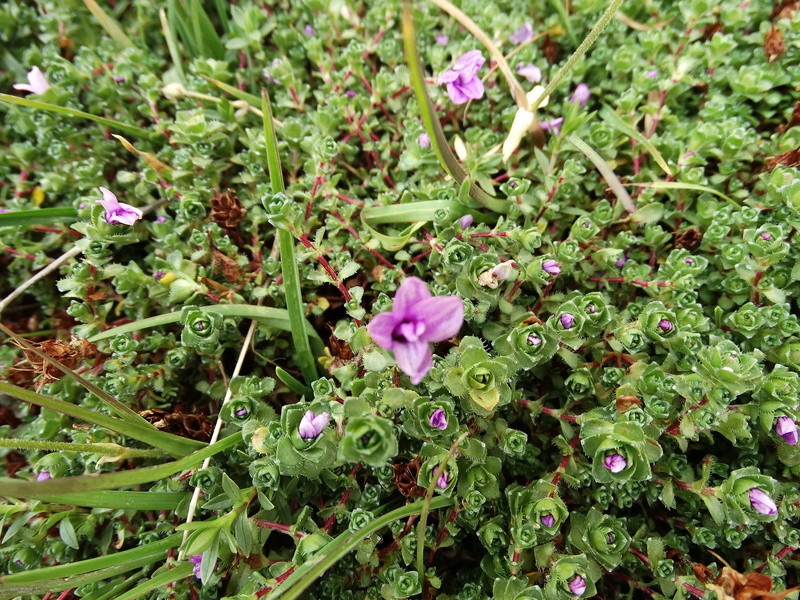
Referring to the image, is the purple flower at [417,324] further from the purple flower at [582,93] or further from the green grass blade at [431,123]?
the purple flower at [582,93]

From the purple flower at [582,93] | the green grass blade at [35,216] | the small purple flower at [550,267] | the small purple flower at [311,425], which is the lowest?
the small purple flower at [550,267]

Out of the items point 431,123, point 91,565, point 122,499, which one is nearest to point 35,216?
point 122,499

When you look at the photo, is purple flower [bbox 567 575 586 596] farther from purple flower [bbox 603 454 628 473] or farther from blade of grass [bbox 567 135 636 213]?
blade of grass [bbox 567 135 636 213]

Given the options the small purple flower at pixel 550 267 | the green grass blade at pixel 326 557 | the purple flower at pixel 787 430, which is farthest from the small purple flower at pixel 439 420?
the purple flower at pixel 787 430

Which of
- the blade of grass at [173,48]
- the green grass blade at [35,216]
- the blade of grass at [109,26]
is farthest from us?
the blade of grass at [173,48]

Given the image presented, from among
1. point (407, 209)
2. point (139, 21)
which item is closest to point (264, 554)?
point (407, 209)

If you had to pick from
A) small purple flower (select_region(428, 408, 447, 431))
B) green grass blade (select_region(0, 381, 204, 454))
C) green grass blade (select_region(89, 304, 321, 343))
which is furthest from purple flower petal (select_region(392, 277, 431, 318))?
green grass blade (select_region(0, 381, 204, 454))

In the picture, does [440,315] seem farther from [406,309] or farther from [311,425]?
[311,425]
